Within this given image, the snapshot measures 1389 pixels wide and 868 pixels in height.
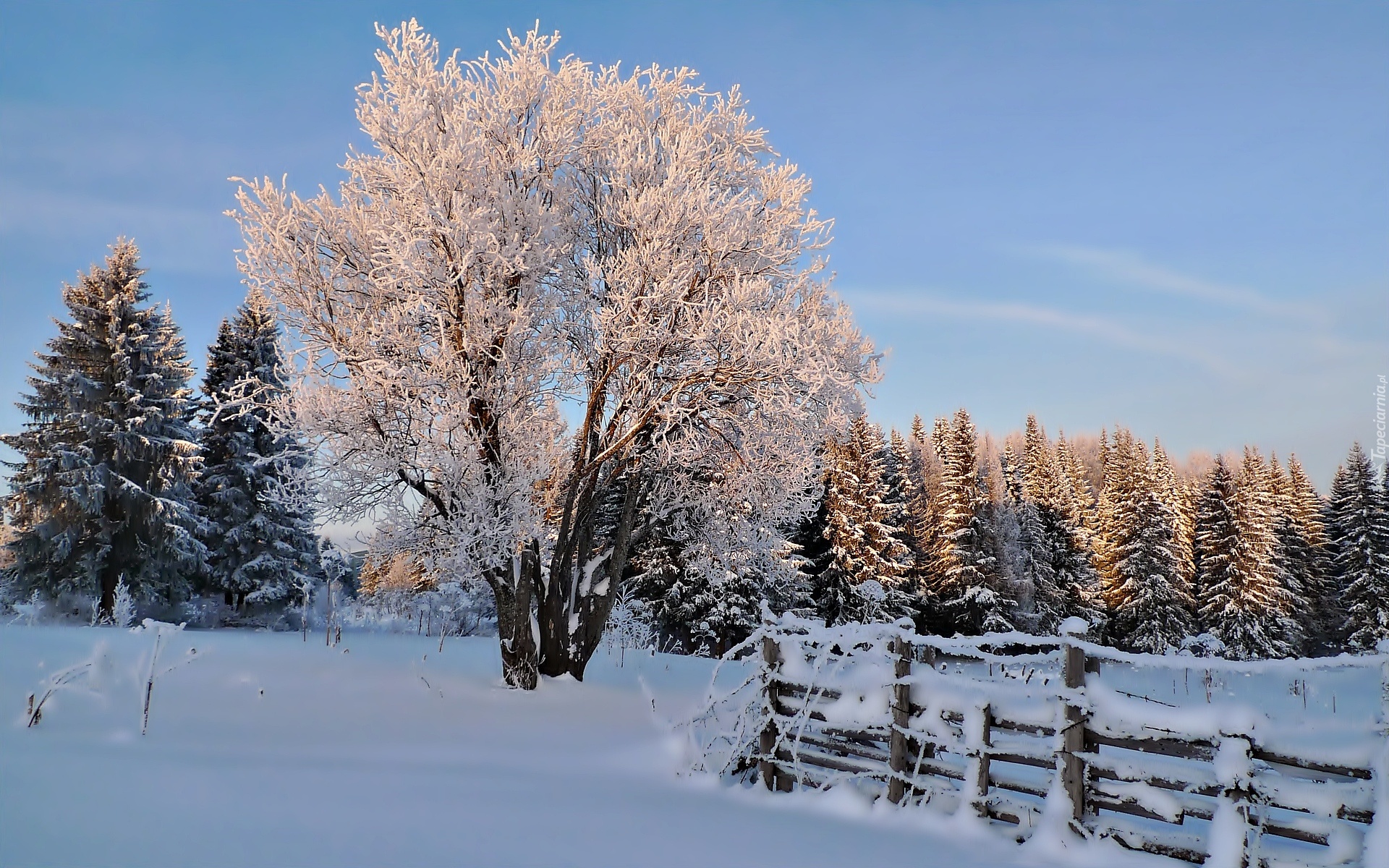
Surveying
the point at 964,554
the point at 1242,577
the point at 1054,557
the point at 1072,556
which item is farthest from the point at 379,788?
the point at 1242,577

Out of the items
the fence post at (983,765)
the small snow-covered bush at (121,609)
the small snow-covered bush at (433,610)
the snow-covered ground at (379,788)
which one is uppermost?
the fence post at (983,765)

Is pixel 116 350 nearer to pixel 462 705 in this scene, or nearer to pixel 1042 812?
pixel 462 705

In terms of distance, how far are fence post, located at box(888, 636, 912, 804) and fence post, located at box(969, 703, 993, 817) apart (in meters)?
0.62

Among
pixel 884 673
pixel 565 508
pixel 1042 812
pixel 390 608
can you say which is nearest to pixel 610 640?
pixel 565 508

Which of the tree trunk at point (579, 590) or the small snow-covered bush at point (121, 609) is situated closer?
the tree trunk at point (579, 590)

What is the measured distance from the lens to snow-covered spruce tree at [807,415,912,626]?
29.2 m

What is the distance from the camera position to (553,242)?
12359mm

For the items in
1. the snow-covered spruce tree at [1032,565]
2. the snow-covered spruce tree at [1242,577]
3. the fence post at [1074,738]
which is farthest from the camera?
the snow-covered spruce tree at [1242,577]

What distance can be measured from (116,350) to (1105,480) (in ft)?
163

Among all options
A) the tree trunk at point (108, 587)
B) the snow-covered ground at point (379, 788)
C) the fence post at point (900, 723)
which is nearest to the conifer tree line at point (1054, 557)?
the tree trunk at point (108, 587)

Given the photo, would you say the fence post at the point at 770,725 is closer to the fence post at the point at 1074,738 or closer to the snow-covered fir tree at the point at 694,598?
the fence post at the point at 1074,738

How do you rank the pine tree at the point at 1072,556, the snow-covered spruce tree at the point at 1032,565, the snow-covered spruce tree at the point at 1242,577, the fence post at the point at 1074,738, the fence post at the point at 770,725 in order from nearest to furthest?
1. the fence post at the point at 1074,738
2. the fence post at the point at 770,725
3. the snow-covered spruce tree at the point at 1032,565
4. the snow-covered spruce tree at the point at 1242,577
5. the pine tree at the point at 1072,556

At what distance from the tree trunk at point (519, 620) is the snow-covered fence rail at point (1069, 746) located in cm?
512

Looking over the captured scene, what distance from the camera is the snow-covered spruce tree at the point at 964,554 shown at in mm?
31234
